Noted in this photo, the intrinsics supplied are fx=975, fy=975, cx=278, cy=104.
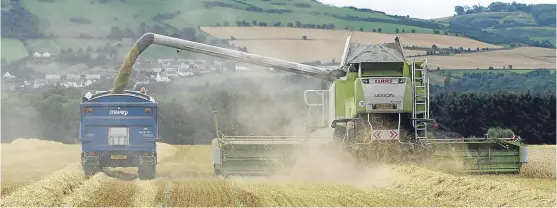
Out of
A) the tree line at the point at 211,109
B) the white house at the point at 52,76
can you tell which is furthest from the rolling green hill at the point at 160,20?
the tree line at the point at 211,109

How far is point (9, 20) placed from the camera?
266ft

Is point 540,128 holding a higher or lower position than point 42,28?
lower

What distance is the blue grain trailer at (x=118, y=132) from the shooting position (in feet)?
92.4

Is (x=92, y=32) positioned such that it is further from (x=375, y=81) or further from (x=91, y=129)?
(x=375, y=81)

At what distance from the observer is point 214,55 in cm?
3105

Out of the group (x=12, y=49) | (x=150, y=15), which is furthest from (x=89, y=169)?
(x=150, y=15)

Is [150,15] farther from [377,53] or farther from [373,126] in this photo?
A: [373,126]

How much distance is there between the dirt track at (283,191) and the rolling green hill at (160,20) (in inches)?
1784

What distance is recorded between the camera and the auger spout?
2914 cm

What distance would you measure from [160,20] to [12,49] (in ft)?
39.4

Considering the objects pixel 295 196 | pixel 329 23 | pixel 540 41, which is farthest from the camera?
pixel 540 41

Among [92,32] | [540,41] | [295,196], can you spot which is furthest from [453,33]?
[295,196]

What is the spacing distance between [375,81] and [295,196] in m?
5.60

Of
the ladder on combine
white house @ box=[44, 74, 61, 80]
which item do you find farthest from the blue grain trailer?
white house @ box=[44, 74, 61, 80]
